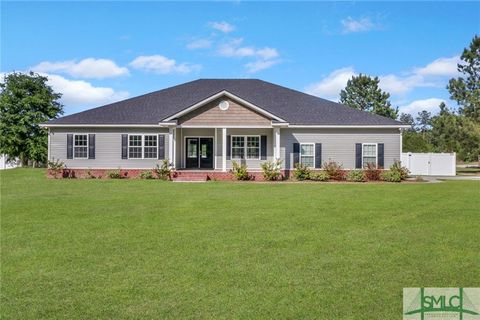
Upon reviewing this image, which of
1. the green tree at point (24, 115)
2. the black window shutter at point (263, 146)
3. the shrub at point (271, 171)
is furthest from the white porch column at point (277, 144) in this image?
the green tree at point (24, 115)

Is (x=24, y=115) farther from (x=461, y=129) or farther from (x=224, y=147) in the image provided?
(x=461, y=129)

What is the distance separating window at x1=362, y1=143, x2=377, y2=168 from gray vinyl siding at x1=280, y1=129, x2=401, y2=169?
28cm

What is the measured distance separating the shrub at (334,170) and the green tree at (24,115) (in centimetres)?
2946

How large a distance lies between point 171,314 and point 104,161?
20464 millimetres

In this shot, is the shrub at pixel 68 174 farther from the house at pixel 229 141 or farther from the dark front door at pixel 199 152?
the dark front door at pixel 199 152

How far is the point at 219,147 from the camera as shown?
2389 cm

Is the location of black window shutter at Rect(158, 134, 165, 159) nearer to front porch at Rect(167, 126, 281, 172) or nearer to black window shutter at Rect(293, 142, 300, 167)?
front porch at Rect(167, 126, 281, 172)

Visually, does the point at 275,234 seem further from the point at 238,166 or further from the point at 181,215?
the point at 238,166

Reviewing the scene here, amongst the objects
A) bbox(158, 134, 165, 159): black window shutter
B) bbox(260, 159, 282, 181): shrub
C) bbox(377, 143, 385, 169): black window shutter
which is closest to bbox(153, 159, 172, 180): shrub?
bbox(158, 134, 165, 159): black window shutter

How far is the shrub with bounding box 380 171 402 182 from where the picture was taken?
70.6ft

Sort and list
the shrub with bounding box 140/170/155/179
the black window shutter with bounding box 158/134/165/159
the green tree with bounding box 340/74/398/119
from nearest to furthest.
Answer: the shrub with bounding box 140/170/155/179, the black window shutter with bounding box 158/134/165/159, the green tree with bounding box 340/74/398/119

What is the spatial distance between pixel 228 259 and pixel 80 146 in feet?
64.4

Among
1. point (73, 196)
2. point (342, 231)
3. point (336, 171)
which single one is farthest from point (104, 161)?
point (342, 231)

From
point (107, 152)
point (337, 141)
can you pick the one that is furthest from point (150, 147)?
point (337, 141)
